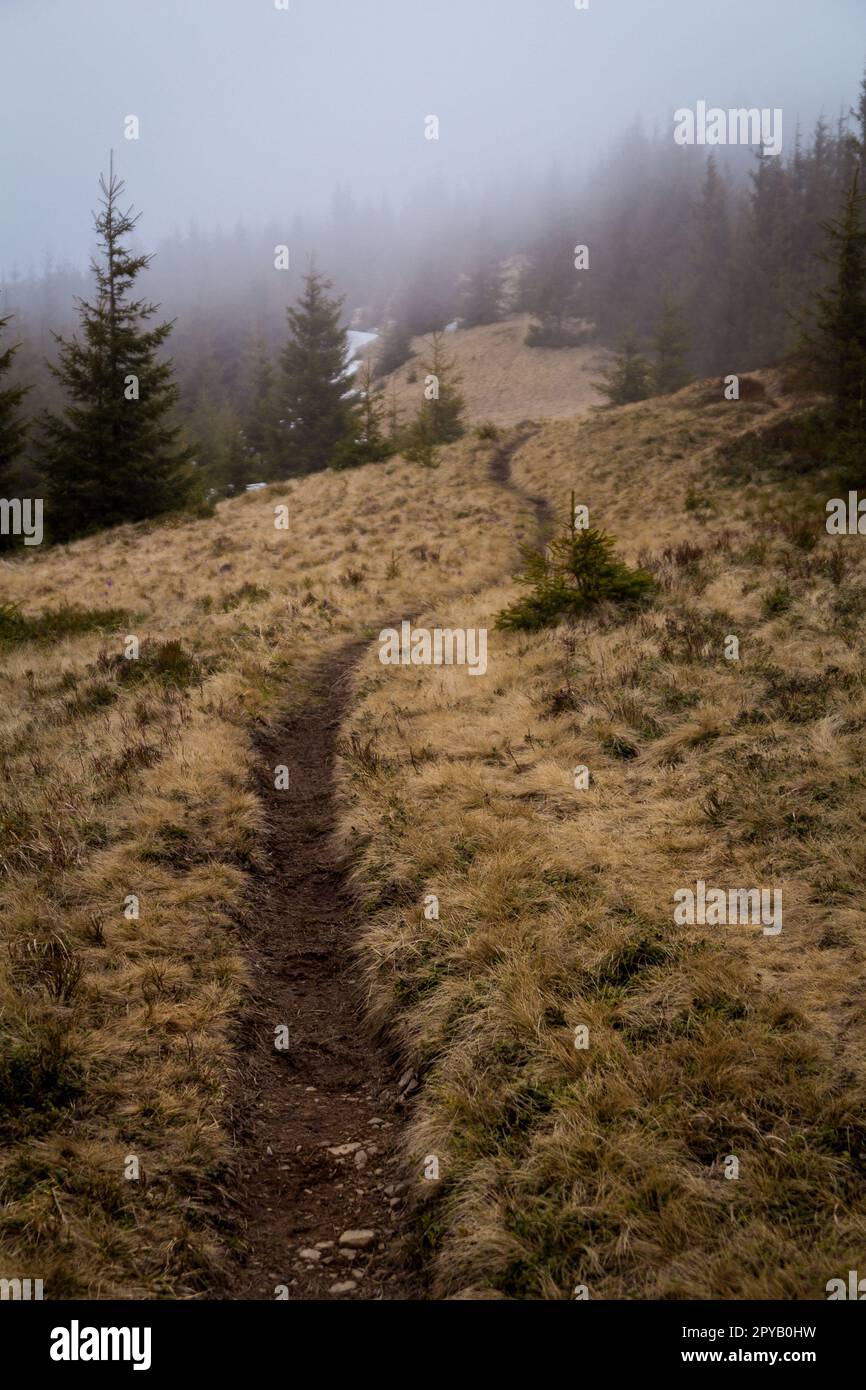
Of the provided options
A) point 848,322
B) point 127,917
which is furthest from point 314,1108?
point 848,322

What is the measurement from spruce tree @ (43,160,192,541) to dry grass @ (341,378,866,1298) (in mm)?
20173

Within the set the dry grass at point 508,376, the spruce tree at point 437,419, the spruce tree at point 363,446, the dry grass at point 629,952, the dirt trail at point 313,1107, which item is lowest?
the dirt trail at point 313,1107

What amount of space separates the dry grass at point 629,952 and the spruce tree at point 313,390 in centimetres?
3360

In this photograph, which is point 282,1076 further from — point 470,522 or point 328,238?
point 328,238

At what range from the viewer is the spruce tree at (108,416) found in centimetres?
2505

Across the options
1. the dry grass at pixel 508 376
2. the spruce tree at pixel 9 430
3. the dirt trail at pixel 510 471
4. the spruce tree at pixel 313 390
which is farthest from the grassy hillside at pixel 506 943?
the dry grass at pixel 508 376

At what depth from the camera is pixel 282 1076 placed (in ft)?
14.4

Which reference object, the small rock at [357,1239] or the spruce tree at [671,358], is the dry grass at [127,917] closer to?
the small rock at [357,1239]

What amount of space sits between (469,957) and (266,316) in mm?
114811

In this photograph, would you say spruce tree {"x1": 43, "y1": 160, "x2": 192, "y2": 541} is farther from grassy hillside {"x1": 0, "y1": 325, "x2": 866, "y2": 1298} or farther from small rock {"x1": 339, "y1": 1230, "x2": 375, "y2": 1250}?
small rock {"x1": 339, "y1": 1230, "x2": 375, "y2": 1250}

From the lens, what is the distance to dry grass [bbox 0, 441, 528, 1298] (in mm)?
3188

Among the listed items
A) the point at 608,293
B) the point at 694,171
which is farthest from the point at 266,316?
the point at 694,171

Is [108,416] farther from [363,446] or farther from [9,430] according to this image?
[363,446]

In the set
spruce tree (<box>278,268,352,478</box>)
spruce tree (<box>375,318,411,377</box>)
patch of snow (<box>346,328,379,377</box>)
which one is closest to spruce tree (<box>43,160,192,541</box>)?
spruce tree (<box>278,268,352,478</box>)
